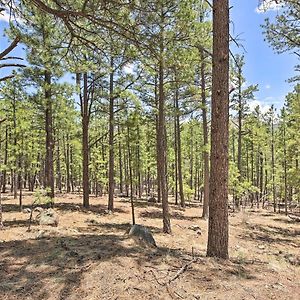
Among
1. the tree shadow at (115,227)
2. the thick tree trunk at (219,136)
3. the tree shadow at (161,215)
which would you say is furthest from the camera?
the tree shadow at (161,215)

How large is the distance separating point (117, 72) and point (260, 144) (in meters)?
22.3

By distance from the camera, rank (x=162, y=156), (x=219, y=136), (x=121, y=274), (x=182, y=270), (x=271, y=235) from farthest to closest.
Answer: (x=271, y=235) < (x=162, y=156) < (x=219, y=136) < (x=182, y=270) < (x=121, y=274)

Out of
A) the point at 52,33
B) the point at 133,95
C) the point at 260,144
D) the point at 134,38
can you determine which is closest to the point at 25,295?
the point at 134,38

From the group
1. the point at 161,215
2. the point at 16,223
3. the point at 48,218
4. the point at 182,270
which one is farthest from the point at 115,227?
the point at 182,270

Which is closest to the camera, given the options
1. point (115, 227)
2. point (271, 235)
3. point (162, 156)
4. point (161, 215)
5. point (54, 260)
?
point (54, 260)

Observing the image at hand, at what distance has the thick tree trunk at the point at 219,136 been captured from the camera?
18.3 ft

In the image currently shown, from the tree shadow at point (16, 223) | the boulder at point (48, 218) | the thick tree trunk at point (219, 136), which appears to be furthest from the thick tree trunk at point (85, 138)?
the thick tree trunk at point (219, 136)

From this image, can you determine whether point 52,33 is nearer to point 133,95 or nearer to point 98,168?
point 133,95

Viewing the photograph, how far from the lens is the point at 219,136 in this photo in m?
5.60

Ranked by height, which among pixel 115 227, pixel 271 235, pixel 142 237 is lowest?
pixel 271 235

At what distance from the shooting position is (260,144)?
3272cm

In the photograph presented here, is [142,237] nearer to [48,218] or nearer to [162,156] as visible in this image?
[162,156]

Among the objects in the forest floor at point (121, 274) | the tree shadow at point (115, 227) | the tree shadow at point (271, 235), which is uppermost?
the forest floor at point (121, 274)

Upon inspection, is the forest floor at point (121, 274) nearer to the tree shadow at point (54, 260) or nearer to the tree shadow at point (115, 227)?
the tree shadow at point (54, 260)
